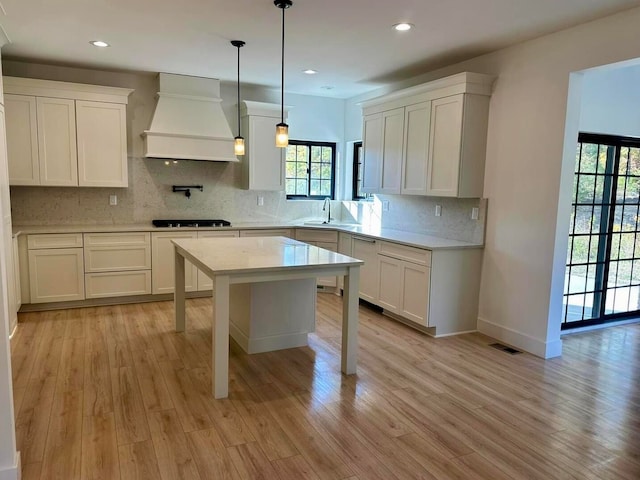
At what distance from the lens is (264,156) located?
5812mm

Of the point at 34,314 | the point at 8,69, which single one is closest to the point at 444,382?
the point at 34,314

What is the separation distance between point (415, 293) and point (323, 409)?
1.82m

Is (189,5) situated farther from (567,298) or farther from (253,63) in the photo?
(567,298)

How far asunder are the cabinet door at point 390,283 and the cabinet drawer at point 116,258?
2.61 meters

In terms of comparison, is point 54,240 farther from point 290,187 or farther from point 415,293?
point 415,293

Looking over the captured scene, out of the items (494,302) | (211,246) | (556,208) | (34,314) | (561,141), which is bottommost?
(34,314)

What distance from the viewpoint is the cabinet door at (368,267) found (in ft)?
16.3

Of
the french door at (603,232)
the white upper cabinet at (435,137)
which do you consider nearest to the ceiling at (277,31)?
the white upper cabinet at (435,137)

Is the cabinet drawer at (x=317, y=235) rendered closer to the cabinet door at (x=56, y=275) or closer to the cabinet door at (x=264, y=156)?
the cabinet door at (x=264, y=156)

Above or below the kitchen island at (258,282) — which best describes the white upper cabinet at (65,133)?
above

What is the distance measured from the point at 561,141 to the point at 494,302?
154 centimetres

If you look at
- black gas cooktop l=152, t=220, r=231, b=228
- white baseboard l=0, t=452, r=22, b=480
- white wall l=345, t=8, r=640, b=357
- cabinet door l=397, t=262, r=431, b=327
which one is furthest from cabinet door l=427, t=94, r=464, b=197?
white baseboard l=0, t=452, r=22, b=480

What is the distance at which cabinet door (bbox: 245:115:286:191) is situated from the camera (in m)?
5.73

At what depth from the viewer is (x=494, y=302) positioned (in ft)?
13.9
